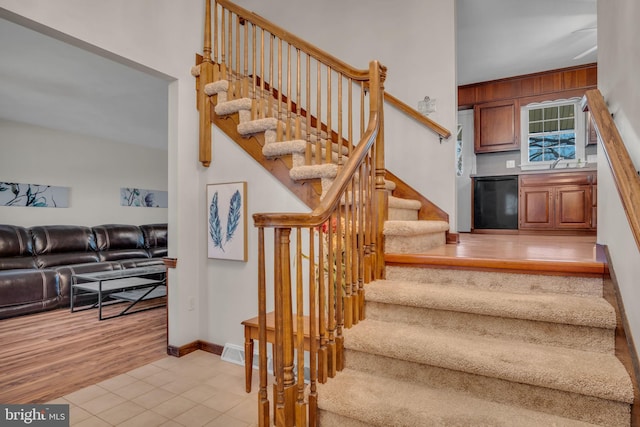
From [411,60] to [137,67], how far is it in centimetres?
243

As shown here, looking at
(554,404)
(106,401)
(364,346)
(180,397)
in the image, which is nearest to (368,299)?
(364,346)

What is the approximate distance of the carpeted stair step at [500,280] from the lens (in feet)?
5.75

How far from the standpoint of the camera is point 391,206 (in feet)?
8.89

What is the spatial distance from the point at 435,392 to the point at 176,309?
7.59 feet

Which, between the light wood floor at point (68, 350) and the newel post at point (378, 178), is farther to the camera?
the light wood floor at point (68, 350)

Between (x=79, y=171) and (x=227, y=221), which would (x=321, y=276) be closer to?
(x=227, y=221)

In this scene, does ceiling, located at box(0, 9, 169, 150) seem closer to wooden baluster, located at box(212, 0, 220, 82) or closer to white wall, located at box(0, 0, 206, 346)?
white wall, located at box(0, 0, 206, 346)

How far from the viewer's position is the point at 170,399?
235 cm

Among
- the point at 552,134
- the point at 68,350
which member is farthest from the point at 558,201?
the point at 68,350

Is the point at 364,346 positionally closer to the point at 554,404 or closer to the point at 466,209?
the point at 554,404

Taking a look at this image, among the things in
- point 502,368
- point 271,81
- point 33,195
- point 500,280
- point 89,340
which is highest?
point 271,81

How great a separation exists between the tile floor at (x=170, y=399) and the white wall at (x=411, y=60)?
7.51 feet

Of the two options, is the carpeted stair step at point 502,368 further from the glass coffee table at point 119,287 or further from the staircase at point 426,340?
the glass coffee table at point 119,287

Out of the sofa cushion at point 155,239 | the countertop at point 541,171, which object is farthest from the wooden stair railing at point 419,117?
the sofa cushion at point 155,239
